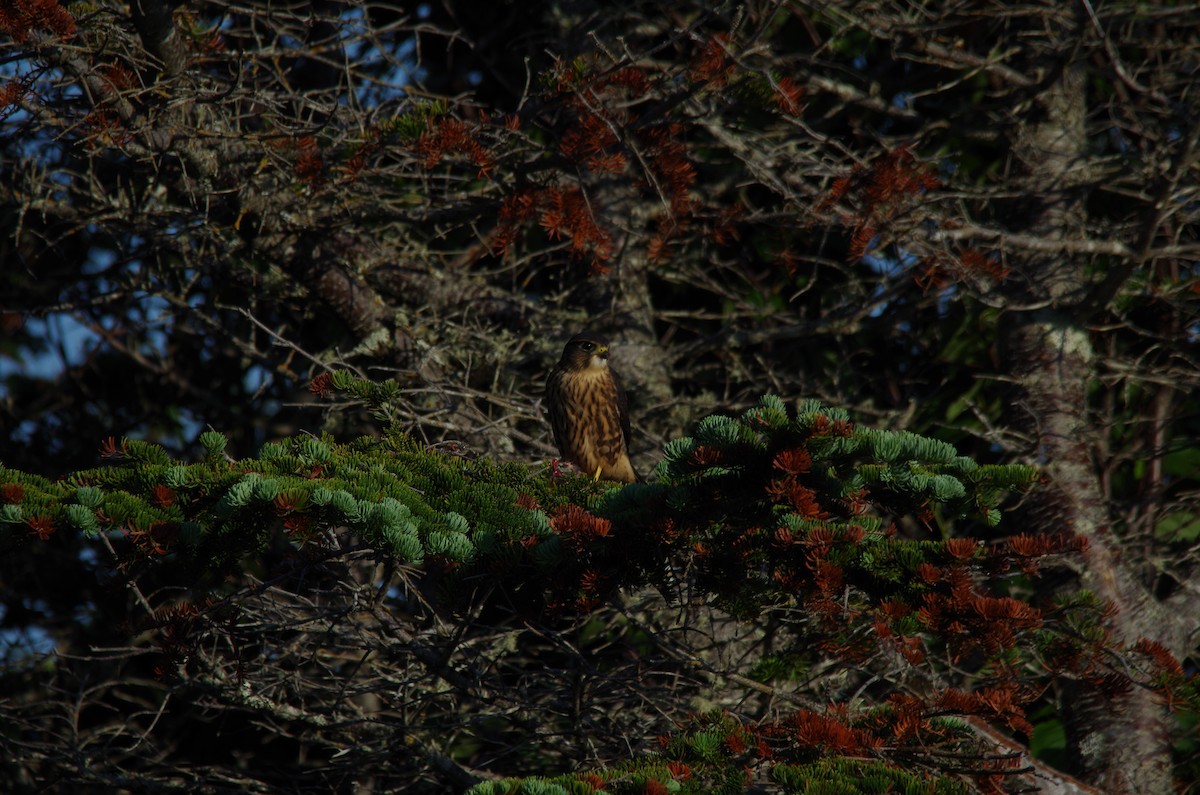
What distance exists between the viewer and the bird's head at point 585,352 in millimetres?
5828

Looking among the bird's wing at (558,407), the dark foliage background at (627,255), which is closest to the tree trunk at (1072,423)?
the dark foliage background at (627,255)

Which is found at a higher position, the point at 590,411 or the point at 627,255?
the point at 627,255

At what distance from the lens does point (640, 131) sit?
5.30 m

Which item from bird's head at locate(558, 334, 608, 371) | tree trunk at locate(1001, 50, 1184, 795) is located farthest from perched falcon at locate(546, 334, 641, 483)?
tree trunk at locate(1001, 50, 1184, 795)

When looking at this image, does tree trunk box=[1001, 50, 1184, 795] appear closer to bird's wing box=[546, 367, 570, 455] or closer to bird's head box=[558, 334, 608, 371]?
bird's head box=[558, 334, 608, 371]

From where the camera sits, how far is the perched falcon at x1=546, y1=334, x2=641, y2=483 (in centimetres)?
589

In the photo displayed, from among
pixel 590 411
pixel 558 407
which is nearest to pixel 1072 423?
pixel 590 411

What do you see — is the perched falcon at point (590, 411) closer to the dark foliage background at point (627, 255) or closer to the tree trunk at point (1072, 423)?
the dark foliage background at point (627, 255)

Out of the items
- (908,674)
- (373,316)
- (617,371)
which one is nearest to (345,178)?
(373,316)

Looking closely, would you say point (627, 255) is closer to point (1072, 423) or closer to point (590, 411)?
point (590, 411)

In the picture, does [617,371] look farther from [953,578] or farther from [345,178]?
[953,578]

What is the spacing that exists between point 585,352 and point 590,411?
0.31m

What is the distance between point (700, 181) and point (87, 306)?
365cm

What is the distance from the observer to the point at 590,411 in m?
5.94
